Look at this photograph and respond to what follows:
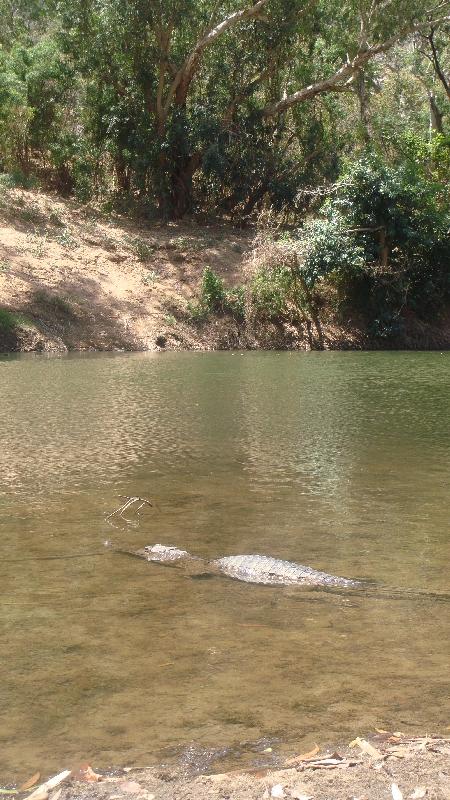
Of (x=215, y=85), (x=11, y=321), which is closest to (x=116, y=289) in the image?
(x=11, y=321)

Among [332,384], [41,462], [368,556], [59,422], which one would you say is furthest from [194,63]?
[368,556]

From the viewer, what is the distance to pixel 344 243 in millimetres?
23812

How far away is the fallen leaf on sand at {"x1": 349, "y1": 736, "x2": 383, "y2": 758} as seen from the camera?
9.70ft

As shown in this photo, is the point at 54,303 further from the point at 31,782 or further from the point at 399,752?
the point at 399,752

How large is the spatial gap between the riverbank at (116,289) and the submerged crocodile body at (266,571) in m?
16.5

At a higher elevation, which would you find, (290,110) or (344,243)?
(290,110)

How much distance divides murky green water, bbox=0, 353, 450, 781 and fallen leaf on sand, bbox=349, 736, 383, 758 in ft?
0.40

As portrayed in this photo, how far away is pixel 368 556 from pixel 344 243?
19.1 m

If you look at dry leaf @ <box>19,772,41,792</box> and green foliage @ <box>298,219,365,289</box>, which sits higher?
green foliage @ <box>298,219,365,289</box>

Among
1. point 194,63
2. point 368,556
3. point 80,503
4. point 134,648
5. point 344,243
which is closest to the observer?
point 134,648

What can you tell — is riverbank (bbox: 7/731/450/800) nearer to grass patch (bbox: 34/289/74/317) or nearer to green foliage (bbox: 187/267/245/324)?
grass patch (bbox: 34/289/74/317)

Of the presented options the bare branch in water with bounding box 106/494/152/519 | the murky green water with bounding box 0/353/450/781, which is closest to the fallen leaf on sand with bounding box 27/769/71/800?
the murky green water with bounding box 0/353/450/781

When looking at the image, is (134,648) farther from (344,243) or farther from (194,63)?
(194,63)

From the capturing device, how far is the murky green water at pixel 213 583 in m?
3.40
